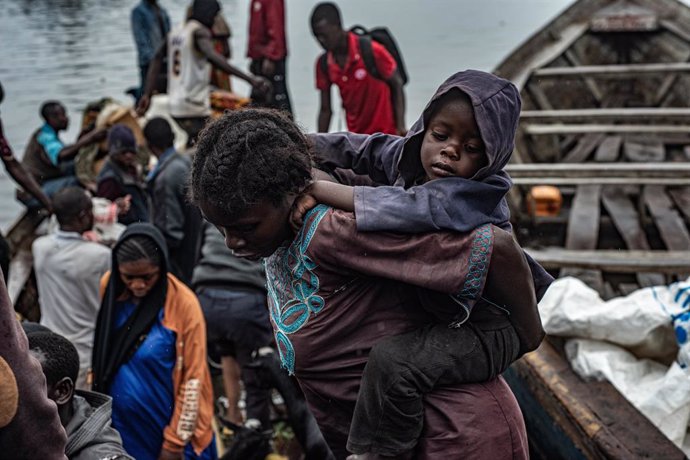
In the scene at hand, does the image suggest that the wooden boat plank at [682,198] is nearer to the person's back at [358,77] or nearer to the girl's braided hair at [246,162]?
the person's back at [358,77]

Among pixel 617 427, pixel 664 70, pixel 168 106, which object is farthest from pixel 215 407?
pixel 664 70

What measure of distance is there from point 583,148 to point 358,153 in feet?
18.2

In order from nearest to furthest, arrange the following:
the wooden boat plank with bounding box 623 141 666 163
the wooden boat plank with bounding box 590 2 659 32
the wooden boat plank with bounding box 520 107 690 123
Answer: the wooden boat plank with bounding box 520 107 690 123, the wooden boat plank with bounding box 623 141 666 163, the wooden boat plank with bounding box 590 2 659 32

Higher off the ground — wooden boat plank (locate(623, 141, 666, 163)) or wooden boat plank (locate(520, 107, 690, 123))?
wooden boat plank (locate(520, 107, 690, 123))

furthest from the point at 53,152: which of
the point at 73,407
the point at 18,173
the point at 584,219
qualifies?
the point at 73,407

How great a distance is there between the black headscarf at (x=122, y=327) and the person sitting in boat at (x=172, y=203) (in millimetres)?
1129

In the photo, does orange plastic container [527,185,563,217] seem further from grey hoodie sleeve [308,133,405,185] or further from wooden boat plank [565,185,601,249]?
grey hoodie sleeve [308,133,405,185]

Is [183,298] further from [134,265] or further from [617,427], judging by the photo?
[617,427]

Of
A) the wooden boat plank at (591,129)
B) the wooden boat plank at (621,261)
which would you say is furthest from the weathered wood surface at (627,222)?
the wooden boat plank at (591,129)

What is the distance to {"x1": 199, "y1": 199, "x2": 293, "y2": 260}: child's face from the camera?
140 cm

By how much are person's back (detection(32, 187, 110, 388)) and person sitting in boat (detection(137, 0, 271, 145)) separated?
252 cm

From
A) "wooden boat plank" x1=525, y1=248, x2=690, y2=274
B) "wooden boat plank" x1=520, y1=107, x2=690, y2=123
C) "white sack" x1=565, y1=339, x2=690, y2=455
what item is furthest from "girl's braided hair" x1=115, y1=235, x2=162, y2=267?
"wooden boat plank" x1=520, y1=107, x2=690, y2=123

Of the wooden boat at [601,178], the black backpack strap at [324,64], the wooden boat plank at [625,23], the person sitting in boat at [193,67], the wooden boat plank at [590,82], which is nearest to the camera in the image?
the wooden boat at [601,178]

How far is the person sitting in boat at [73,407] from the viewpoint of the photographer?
1.79m
